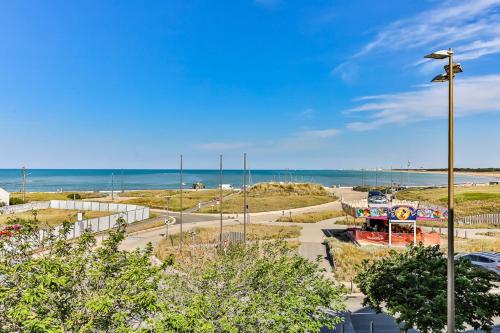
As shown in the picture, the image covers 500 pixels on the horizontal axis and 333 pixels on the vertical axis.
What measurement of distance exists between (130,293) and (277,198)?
7646 cm

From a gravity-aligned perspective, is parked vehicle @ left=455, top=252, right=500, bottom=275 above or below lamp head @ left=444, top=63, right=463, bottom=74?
below

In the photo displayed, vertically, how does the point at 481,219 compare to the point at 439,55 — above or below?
below

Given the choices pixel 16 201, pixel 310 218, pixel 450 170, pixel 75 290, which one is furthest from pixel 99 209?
pixel 450 170

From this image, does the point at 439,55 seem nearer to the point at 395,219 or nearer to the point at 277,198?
the point at 395,219

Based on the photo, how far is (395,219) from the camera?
3306cm

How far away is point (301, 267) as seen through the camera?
12.8 meters

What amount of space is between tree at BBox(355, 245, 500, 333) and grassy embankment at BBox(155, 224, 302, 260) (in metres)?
17.2

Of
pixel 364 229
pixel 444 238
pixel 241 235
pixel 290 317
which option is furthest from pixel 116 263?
pixel 444 238

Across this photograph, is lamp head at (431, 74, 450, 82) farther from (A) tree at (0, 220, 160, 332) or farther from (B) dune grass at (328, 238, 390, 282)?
A: (B) dune grass at (328, 238, 390, 282)

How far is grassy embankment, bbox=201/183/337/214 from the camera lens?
6776 cm

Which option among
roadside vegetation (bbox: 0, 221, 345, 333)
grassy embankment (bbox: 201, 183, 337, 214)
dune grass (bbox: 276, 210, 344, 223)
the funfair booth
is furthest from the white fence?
roadside vegetation (bbox: 0, 221, 345, 333)

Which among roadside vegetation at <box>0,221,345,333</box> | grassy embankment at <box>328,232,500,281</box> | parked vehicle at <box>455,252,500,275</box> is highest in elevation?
roadside vegetation at <box>0,221,345,333</box>

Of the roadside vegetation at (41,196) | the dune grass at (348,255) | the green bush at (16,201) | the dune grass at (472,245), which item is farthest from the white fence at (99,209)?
the dune grass at (472,245)

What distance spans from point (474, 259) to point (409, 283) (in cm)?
1436
